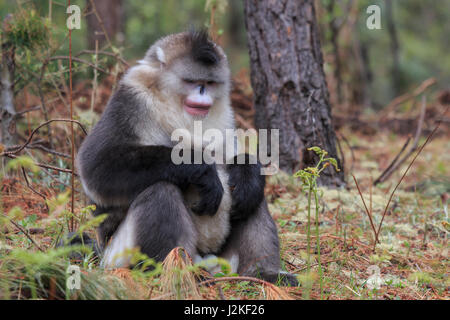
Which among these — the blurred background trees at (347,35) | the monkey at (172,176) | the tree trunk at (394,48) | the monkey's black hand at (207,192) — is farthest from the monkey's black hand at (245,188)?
the tree trunk at (394,48)

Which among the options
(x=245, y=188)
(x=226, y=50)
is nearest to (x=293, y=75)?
(x=226, y=50)

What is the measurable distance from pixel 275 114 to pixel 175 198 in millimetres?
2524

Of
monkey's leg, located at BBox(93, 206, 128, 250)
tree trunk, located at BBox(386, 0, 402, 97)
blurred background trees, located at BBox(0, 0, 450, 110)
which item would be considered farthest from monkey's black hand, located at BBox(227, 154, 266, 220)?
tree trunk, located at BBox(386, 0, 402, 97)

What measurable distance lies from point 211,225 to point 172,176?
0.51 m

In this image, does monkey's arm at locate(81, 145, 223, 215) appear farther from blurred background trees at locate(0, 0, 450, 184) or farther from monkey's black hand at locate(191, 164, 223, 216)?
blurred background trees at locate(0, 0, 450, 184)

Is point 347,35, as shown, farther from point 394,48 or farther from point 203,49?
point 203,49

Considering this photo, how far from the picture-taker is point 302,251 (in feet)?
13.4

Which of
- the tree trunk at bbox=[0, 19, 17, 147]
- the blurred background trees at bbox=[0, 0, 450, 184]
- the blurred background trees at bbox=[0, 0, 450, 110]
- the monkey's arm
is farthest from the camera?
the blurred background trees at bbox=[0, 0, 450, 110]

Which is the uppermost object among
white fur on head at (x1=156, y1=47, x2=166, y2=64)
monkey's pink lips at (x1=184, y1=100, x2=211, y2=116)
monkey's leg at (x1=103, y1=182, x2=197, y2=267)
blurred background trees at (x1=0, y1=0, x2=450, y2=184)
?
blurred background trees at (x1=0, y1=0, x2=450, y2=184)

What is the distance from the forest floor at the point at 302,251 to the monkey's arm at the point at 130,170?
1.01 ft

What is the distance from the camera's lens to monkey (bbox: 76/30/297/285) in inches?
124

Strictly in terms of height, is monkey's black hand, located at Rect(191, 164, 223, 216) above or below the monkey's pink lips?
below

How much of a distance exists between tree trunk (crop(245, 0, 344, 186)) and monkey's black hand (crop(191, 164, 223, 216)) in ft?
6.68

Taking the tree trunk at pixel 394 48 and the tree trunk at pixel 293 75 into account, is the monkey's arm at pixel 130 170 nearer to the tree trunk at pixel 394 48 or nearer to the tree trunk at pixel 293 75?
the tree trunk at pixel 293 75
